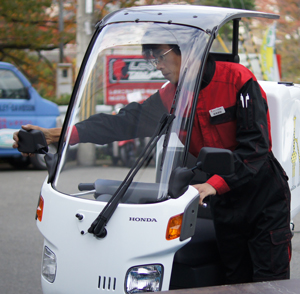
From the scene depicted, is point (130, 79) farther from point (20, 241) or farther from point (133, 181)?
point (20, 241)

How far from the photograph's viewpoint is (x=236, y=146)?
2746mm


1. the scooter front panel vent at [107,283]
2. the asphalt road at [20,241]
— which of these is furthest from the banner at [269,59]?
the scooter front panel vent at [107,283]

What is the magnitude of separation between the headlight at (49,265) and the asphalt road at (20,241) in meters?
1.74

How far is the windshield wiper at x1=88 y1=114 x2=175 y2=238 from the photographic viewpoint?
2.29 metres

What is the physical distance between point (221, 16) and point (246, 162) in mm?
817

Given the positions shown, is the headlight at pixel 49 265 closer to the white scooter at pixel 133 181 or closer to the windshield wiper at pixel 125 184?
the white scooter at pixel 133 181

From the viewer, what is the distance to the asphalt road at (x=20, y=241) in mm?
4383

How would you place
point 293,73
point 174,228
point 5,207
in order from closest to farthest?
point 174,228 < point 5,207 < point 293,73

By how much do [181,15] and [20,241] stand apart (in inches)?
143

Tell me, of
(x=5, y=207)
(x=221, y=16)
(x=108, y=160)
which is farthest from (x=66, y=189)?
(x=5, y=207)

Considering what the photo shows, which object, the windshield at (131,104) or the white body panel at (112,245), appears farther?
the windshield at (131,104)

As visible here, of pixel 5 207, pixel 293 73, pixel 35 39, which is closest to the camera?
pixel 5 207

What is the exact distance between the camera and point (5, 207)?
7.05m

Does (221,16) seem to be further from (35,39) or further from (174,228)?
(35,39)
